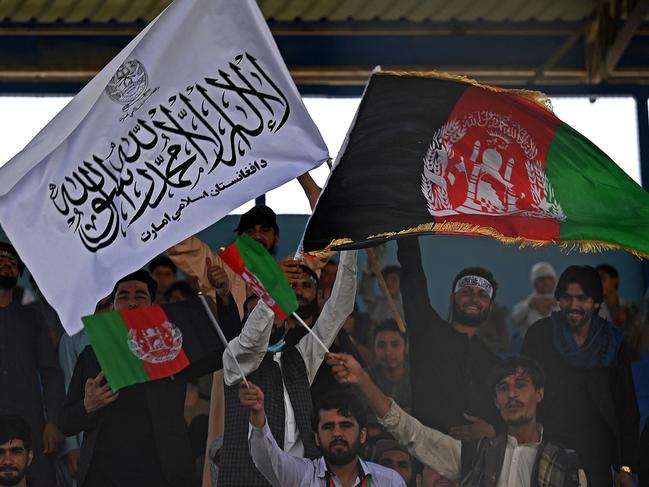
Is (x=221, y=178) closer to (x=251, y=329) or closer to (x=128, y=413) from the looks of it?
(x=251, y=329)

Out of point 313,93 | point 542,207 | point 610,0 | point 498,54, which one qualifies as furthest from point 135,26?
point 542,207

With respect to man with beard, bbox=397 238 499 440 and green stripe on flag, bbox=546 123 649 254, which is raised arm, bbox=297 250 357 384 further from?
green stripe on flag, bbox=546 123 649 254

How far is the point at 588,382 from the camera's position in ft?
24.5

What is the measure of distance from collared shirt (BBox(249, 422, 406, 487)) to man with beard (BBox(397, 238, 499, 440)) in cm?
43

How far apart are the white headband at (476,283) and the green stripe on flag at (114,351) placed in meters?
1.76

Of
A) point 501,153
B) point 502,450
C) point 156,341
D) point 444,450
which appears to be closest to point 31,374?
point 156,341

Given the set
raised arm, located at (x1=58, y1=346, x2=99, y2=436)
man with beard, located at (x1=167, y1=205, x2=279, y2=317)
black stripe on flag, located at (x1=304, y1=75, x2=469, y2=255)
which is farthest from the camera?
man with beard, located at (x1=167, y1=205, x2=279, y2=317)

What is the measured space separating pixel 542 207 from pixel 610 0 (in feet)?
14.0

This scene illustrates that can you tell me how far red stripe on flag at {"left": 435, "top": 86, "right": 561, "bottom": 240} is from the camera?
6566mm

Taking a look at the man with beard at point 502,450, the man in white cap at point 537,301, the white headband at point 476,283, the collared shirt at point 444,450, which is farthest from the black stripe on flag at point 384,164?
the man in white cap at point 537,301

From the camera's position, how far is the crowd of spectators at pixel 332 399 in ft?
22.6

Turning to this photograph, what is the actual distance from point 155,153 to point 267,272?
Answer: 0.74m

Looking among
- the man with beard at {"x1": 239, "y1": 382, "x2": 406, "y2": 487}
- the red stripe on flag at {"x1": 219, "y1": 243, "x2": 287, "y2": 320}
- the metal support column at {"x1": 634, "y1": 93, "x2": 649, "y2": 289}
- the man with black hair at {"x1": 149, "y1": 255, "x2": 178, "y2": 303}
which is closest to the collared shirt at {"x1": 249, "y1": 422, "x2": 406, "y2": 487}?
the man with beard at {"x1": 239, "y1": 382, "x2": 406, "y2": 487}

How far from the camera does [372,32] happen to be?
35.2 ft
